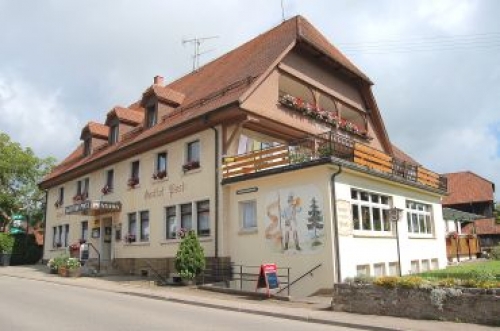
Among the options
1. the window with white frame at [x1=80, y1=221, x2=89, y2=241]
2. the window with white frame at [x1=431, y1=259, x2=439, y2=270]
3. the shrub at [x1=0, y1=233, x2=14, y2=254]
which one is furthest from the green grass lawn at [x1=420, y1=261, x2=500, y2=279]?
the shrub at [x1=0, y1=233, x2=14, y2=254]

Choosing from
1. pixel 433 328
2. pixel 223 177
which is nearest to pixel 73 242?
pixel 223 177

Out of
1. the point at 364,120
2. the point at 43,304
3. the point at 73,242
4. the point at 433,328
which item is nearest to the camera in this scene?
the point at 433,328

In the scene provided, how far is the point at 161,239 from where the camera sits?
2211cm

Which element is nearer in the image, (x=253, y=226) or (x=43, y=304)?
(x=43, y=304)

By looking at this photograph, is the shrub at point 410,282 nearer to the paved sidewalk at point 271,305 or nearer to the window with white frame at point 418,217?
the paved sidewalk at point 271,305

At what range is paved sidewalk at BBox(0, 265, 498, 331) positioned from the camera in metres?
10.2

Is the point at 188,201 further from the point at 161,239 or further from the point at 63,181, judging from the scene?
the point at 63,181

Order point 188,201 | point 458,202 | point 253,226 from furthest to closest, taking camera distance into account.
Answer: point 458,202 → point 188,201 → point 253,226

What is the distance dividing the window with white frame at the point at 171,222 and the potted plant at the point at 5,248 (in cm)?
1714

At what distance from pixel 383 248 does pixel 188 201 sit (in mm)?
7957

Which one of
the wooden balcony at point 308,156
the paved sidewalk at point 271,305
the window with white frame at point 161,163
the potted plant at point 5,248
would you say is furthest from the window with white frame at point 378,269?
the potted plant at point 5,248

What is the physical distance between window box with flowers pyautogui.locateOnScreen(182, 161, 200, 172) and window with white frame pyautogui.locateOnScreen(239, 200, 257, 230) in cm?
287

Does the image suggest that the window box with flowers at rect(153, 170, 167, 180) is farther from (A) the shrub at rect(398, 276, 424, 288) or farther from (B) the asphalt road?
(A) the shrub at rect(398, 276, 424, 288)

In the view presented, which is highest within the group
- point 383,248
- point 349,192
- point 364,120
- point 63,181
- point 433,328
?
point 364,120
